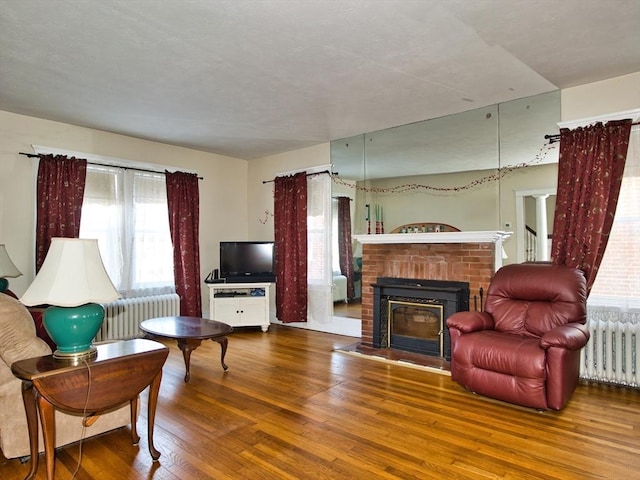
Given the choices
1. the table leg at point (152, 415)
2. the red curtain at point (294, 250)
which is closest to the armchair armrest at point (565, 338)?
the table leg at point (152, 415)

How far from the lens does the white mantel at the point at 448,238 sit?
155 inches

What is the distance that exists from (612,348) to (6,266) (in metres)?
5.40

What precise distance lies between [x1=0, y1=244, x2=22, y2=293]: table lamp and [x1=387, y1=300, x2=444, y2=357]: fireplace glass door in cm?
379

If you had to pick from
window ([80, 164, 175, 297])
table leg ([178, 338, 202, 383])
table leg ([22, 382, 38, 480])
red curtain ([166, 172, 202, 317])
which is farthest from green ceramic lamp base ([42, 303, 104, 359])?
red curtain ([166, 172, 202, 317])

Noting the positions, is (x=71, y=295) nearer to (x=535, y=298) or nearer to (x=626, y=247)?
(x=535, y=298)

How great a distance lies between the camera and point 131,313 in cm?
486

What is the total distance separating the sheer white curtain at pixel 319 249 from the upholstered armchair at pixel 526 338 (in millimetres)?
2317

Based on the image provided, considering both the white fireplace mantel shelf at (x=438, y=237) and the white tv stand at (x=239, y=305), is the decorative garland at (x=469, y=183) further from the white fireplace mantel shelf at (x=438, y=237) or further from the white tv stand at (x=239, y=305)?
the white tv stand at (x=239, y=305)

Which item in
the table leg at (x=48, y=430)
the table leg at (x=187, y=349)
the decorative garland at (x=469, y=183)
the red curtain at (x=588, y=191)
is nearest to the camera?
the table leg at (x=48, y=430)

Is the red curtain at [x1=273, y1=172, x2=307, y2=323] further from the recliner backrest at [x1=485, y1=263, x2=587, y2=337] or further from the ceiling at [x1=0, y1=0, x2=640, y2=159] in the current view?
the recliner backrest at [x1=485, y1=263, x2=587, y2=337]

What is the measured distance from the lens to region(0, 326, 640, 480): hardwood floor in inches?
83.7

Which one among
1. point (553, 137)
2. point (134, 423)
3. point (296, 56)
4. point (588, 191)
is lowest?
point (134, 423)

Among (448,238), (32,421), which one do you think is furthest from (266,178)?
(32,421)

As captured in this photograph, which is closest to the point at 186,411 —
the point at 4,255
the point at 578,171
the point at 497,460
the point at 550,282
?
the point at 497,460
